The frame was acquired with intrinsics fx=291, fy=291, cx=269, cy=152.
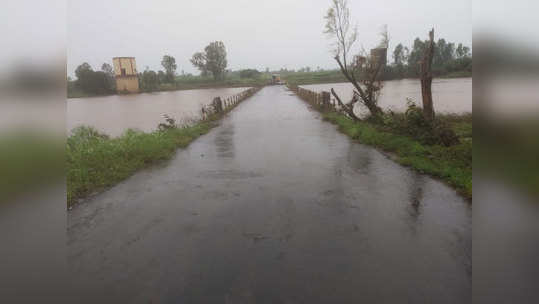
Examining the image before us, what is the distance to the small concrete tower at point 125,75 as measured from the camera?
52625 millimetres

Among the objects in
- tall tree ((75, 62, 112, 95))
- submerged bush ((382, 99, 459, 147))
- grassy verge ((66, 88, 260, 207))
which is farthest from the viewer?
tall tree ((75, 62, 112, 95))

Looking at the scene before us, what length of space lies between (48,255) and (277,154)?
674 centimetres

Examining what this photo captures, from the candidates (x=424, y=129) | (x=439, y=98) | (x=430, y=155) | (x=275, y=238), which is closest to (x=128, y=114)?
(x=424, y=129)

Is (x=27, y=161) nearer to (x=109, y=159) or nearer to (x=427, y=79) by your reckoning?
(x=109, y=159)

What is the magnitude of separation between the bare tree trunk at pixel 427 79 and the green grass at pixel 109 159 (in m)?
7.53

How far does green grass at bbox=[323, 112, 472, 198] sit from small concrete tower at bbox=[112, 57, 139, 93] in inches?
2115

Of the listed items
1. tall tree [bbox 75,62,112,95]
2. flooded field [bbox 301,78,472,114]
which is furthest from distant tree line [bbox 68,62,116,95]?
flooded field [bbox 301,78,472,114]

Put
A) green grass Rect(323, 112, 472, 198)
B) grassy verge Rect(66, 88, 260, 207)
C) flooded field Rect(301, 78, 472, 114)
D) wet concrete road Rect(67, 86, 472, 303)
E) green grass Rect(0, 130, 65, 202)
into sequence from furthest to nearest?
flooded field Rect(301, 78, 472, 114), grassy verge Rect(66, 88, 260, 207), green grass Rect(323, 112, 472, 198), wet concrete road Rect(67, 86, 472, 303), green grass Rect(0, 130, 65, 202)

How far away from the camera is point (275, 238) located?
371cm

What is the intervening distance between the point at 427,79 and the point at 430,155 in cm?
270

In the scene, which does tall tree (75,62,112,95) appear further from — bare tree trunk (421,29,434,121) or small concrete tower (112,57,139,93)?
bare tree trunk (421,29,434,121)

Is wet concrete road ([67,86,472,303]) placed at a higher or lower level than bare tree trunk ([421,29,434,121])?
lower

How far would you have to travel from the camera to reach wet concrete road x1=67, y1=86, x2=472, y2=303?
277 centimetres

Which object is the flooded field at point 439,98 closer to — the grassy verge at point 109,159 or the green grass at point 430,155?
the green grass at point 430,155
